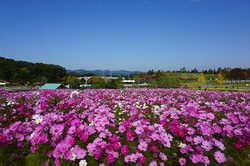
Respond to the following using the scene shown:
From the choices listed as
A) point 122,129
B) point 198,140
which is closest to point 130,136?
point 122,129

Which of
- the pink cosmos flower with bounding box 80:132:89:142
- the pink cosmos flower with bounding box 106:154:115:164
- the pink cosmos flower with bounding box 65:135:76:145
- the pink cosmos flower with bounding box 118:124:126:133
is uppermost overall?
the pink cosmos flower with bounding box 118:124:126:133

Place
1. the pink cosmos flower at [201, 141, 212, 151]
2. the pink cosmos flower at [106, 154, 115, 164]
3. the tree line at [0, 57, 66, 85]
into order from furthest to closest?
the tree line at [0, 57, 66, 85]
the pink cosmos flower at [201, 141, 212, 151]
the pink cosmos flower at [106, 154, 115, 164]

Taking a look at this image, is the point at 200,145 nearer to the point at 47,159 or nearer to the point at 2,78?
the point at 47,159

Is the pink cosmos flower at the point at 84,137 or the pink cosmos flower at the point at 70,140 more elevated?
the pink cosmos flower at the point at 84,137

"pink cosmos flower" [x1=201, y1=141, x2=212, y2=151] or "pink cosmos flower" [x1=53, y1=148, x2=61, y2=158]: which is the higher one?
"pink cosmos flower" [x1=201, y1=141, x2=212, y2=151]

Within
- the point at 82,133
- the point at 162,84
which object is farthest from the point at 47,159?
the point at 162,84

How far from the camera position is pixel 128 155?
5.77 ft

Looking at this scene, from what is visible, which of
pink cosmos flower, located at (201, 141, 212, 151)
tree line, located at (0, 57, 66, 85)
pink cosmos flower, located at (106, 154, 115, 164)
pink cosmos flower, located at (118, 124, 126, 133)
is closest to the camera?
pink cosmos flower, located at (106, 154, 115, 164)

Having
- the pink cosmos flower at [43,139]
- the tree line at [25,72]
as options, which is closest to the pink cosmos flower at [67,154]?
the pink cosmos flower at [43,139]

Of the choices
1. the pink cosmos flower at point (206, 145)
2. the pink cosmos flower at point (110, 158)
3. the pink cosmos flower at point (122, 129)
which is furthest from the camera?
the pink cosmos flower at point (122, 129)

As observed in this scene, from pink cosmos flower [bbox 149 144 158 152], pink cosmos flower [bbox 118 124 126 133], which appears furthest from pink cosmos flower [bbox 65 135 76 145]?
pink cosmos flower [bbox 149 144 158 152]

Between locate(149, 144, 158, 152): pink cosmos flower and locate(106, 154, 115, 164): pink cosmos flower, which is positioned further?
locate(149, 144, 158, 152): pink cosmos flower

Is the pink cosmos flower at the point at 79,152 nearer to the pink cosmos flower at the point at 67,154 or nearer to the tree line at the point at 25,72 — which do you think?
the pink cosmos flower at the point at 67,154

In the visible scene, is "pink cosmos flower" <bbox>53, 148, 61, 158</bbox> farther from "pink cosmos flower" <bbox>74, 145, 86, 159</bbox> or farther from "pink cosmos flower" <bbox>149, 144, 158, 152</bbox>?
"pink cosmos flower" <bbox>149, 144, 158, 152</bbox>
